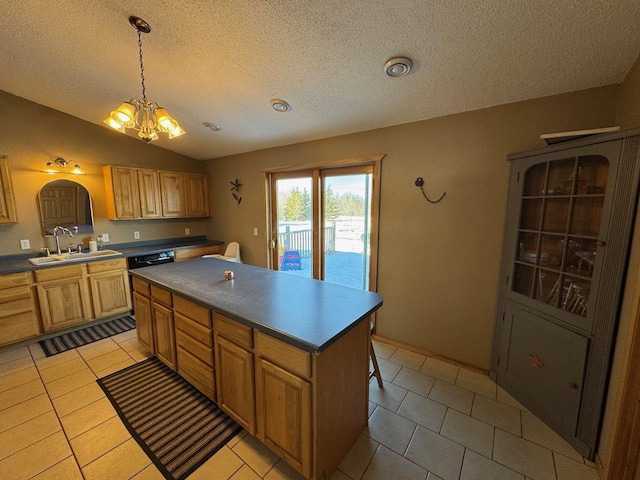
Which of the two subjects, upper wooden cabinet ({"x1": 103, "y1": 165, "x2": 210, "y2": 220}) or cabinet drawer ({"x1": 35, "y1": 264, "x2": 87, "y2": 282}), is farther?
upper wooden cabinet ({"x1": 103, "y1": 165, "x2": 210, "y2": 220})

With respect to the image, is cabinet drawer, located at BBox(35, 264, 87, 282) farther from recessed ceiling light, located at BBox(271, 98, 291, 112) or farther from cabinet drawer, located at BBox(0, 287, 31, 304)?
recessed ceiling light, located at BBox(271, 98, 291, 112)

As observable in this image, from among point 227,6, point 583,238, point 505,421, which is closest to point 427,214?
point 583,238

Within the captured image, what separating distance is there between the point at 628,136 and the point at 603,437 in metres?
1.71

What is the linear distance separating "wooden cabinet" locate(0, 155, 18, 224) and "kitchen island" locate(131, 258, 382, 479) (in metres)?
2.28

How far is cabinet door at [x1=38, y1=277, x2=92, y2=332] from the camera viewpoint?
2.89 metres

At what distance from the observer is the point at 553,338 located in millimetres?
1790

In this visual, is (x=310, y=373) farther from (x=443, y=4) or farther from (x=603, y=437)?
(x=443, y=4)

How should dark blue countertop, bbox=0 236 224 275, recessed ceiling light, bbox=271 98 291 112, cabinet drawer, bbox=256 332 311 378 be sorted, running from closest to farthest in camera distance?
cabinet drawer, bbox=256 332 311 378 → recessed ceiling light, bbox=271 98 291 112 → dark blue countertop, bbox=0 236 224 275

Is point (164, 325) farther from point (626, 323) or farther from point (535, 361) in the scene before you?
point (626, 323)

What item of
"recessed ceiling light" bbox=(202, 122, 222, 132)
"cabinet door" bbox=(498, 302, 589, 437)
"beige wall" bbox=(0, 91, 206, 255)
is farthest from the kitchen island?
"beige wall" bbox=(0, 91, 206, 255)

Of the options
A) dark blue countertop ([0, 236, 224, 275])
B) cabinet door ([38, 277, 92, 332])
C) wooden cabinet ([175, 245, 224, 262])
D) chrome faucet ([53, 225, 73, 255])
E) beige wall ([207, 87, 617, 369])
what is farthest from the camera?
wooden cabinet ([175, 245, 224, 262])

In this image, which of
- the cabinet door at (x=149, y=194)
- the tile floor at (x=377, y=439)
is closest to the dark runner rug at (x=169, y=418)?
the tile floor at (x=377, y=439)

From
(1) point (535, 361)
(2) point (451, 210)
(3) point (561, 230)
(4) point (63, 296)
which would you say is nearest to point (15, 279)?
(4) point (63, 296)

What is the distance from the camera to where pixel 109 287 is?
11.1 feet
